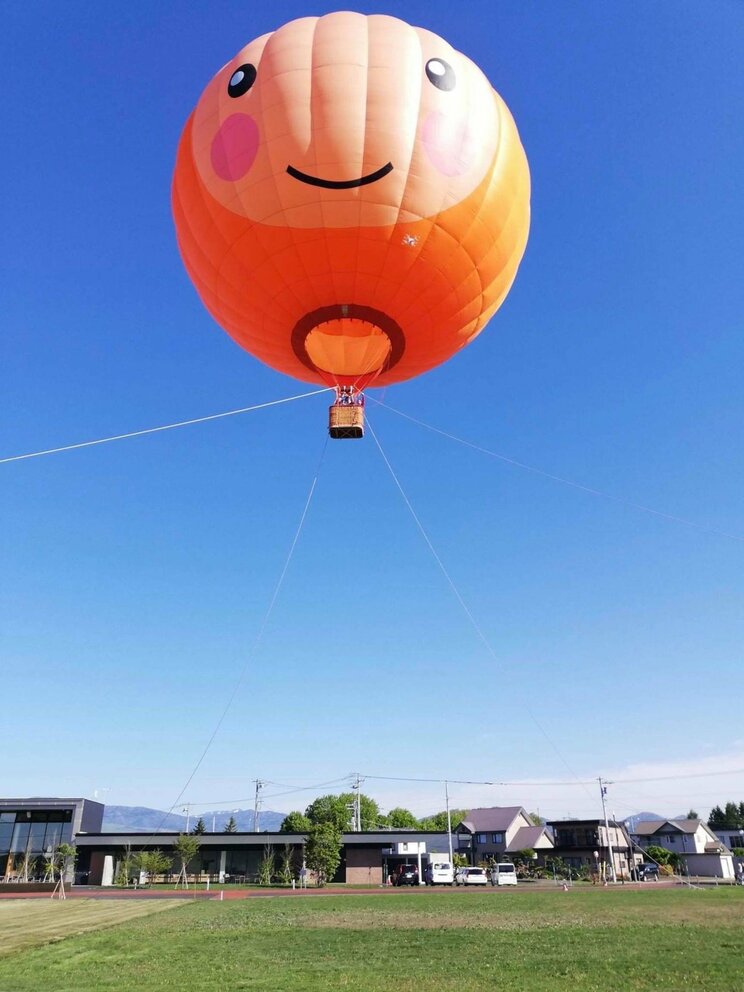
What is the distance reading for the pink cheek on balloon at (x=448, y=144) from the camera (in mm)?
10750

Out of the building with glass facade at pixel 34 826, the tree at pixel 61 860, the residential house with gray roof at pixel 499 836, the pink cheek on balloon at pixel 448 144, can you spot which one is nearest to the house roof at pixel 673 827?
the residential house with gray roof at pixel 499 836

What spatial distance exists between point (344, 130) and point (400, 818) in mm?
123475

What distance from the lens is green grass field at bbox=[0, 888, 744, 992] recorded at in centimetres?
1051

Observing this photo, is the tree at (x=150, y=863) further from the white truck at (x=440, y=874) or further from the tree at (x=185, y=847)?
the white truck at (x=440, y=874)

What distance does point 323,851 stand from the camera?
47.9 m

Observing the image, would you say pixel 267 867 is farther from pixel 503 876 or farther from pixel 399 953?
pixel 399 953

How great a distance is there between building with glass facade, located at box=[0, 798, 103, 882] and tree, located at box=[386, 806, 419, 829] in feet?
240

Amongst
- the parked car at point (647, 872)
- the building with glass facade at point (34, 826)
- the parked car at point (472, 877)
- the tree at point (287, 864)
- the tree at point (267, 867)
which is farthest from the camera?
the parked car at point (647, 872)

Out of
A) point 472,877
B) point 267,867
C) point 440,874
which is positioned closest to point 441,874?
point 440,874

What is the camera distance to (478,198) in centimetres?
1130

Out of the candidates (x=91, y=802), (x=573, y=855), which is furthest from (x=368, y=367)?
(x=573, y=855)

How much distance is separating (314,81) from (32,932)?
21640 millimetres

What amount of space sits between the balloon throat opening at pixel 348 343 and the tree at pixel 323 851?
43.3 m

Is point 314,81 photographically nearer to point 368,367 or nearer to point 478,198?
point 478,198
